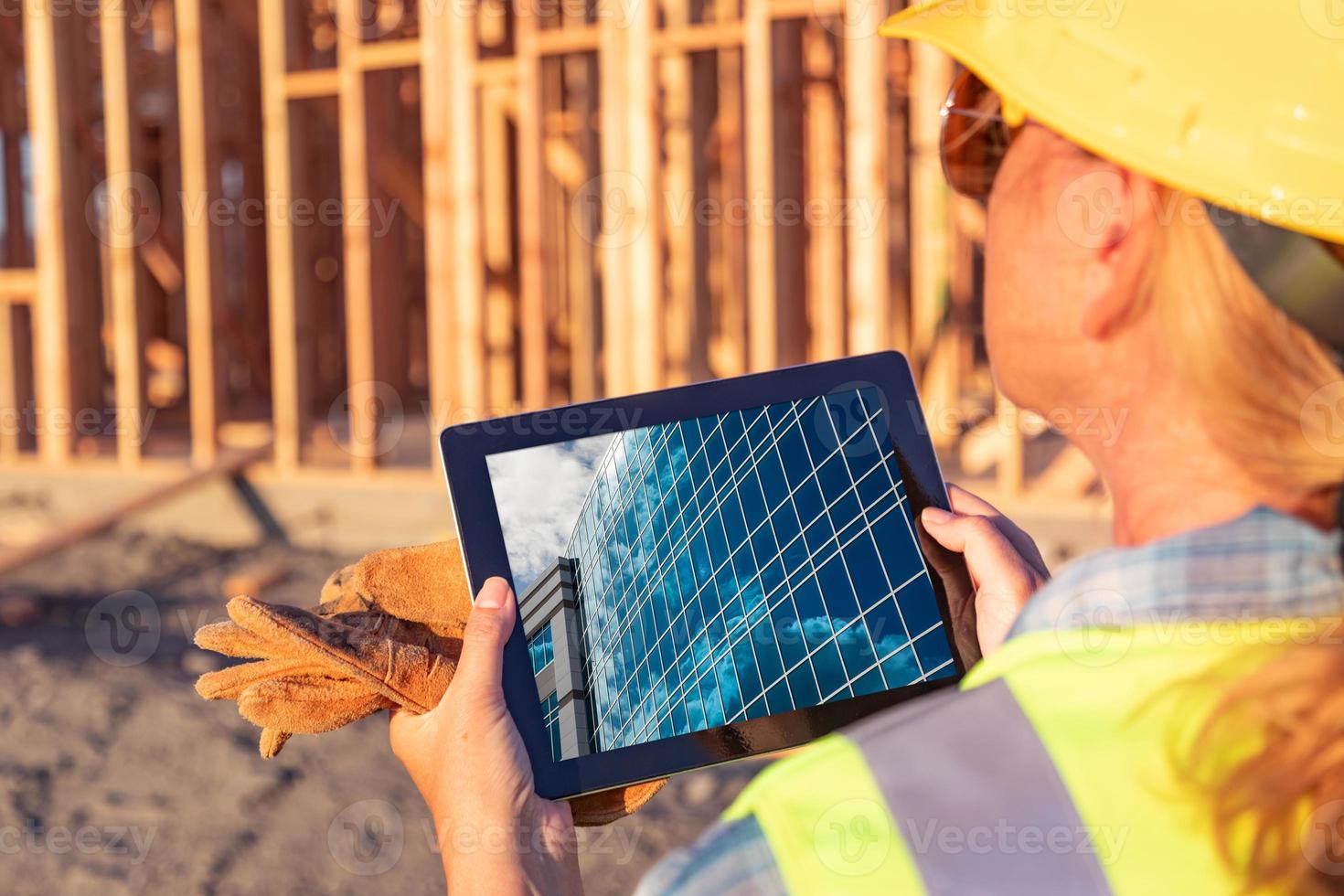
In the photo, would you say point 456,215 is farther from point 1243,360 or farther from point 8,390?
point 1243,360

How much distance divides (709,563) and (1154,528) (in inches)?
21.5

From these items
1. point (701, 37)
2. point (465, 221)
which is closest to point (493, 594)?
point (701, 37)

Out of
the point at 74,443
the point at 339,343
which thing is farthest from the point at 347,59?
the point at 339,343

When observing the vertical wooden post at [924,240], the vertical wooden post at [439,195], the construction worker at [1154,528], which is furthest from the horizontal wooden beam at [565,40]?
the construction worker at [1154,528]

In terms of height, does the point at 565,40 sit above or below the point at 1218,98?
above

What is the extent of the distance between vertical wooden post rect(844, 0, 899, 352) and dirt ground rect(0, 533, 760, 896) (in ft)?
6.63

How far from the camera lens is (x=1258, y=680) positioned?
71 cm

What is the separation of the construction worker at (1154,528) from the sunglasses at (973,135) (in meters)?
0.09

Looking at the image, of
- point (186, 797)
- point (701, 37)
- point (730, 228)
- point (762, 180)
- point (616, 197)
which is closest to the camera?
point (186, 797)

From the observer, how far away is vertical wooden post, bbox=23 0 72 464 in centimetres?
621

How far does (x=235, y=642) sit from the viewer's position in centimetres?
139

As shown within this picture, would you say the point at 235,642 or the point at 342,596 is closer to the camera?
the point at 235,642

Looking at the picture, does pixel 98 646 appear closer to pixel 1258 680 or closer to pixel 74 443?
pixel 74 443

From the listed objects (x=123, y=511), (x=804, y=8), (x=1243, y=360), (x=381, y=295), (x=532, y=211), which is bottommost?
(x=123, y=511)
